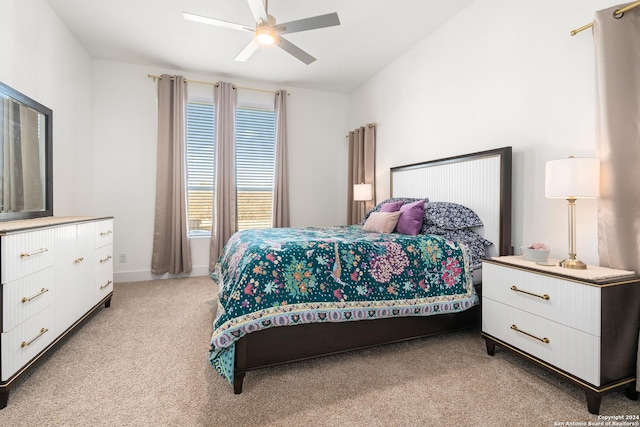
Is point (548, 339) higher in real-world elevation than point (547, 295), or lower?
lower

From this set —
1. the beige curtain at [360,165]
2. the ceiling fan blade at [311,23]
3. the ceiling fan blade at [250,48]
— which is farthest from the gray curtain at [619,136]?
the beige curtain at [360,165]

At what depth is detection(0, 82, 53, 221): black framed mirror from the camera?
2051 mm

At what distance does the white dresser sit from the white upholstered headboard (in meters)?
3.09

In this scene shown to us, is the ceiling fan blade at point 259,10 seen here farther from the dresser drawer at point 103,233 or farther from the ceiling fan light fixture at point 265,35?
the dresser drawer at point 103,233

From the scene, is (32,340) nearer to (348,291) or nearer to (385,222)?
(348,291)

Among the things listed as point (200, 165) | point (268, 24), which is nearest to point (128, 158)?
point (200, 165)

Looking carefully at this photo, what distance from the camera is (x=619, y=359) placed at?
1506 mm

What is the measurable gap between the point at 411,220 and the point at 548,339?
1.26 metres

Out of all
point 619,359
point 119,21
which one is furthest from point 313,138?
point 619,359

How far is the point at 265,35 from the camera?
2475 millimetres

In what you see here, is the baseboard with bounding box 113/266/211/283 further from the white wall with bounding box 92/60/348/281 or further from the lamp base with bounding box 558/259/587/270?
the lamp base with bounding box 558/259/587/270

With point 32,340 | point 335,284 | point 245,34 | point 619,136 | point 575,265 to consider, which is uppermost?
point 245,34

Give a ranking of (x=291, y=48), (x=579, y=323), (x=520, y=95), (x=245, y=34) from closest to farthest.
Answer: (x=579, y=323) → (x=520, y=95) → (x=291, y=48) → (x=245, y=34)

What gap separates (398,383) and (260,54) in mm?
3669
